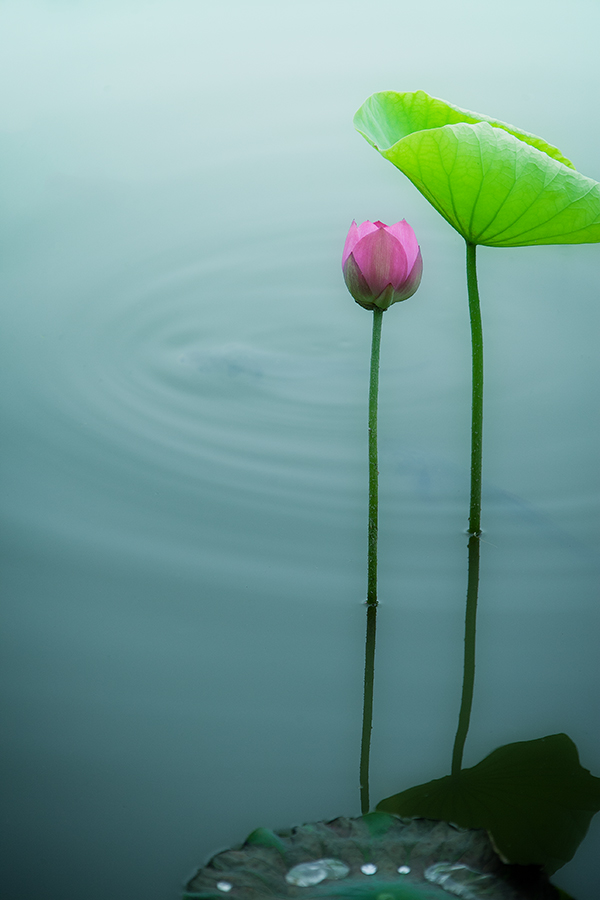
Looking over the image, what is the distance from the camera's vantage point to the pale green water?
25.2 inches

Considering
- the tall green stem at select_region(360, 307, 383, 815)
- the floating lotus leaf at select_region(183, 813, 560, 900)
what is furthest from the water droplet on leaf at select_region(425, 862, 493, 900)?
the tall green stem at select_region(360, 307, 383, 815)

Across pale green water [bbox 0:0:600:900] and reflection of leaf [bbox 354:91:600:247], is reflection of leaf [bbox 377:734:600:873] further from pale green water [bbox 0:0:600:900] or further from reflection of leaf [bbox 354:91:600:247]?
reflection of leaf [bbox 354:91:600:247]

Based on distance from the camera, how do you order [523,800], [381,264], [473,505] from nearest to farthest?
[523,800], [381,264], [473,505]

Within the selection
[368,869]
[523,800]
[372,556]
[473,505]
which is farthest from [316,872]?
[473,505]

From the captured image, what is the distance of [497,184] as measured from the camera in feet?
2.21

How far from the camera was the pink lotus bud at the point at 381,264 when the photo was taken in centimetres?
69

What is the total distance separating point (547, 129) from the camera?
5.11ft

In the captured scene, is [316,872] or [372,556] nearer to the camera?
[316,872]

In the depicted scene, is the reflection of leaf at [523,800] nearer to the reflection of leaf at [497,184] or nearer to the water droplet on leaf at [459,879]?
the water droplet on leaf at [459,879]

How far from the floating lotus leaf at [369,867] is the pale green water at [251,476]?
0.05 metres

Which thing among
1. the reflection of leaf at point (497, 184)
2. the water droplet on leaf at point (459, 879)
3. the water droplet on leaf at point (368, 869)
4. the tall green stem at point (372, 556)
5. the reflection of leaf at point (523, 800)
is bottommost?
the water droplet on leaf at point (459, 879)

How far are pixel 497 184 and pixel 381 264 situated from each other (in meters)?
0.11

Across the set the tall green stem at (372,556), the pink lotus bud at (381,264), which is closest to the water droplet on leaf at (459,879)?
the tall green stem at (372,556)

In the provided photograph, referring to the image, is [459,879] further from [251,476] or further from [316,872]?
[251,476]
